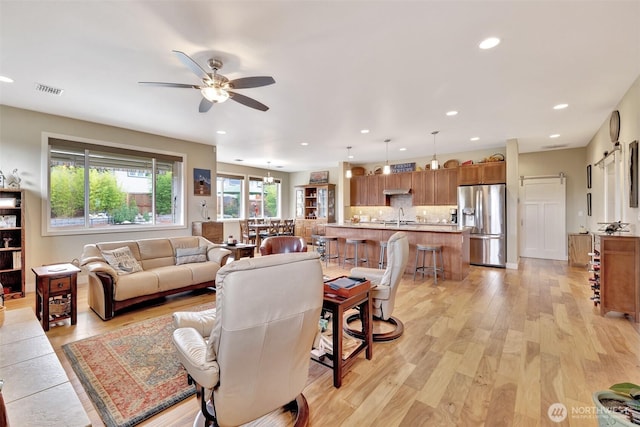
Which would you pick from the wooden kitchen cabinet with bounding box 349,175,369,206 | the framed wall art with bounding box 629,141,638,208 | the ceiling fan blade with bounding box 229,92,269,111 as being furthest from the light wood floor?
the wooden kitchen cabinet with bounding box 349,175,369,206

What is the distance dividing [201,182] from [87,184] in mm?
2007

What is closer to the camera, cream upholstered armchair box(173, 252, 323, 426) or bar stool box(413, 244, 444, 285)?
cream upholstered armchair box(173, 252, 323, 426)

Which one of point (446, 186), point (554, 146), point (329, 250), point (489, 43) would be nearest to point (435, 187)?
point (446, 186)

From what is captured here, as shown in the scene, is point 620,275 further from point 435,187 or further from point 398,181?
point 398,181

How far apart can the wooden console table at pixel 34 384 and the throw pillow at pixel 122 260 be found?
5.02ft

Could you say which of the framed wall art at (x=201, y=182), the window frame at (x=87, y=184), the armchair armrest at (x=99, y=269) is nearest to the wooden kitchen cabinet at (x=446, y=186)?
the framed wall art at (x=201, y=182)

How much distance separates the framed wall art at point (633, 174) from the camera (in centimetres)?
324

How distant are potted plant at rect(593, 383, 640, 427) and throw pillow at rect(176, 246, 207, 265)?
4517 mm

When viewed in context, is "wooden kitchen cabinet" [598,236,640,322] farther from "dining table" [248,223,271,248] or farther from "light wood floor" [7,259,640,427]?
"dining table" [248,223,271,248]

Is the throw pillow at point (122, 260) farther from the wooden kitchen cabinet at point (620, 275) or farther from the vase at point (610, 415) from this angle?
the wooden kitchen cabinet at point (620, 275)

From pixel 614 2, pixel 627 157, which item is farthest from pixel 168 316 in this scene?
pixel 627 157

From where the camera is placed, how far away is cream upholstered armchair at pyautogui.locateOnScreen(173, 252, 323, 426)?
129 cm

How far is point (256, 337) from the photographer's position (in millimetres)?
1343

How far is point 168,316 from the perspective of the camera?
3.42m
